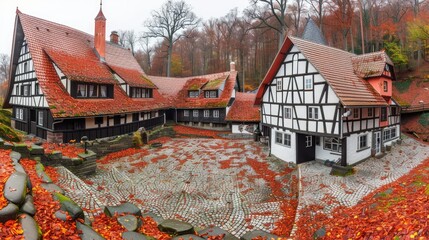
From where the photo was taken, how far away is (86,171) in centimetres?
1266

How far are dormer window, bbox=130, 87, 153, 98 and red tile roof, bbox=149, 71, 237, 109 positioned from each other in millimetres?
5001

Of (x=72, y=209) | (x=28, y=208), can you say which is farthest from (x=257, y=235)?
(x=28, y=208)

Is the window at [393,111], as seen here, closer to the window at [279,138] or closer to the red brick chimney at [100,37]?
the window at [279,138]

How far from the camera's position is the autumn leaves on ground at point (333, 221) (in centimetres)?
518

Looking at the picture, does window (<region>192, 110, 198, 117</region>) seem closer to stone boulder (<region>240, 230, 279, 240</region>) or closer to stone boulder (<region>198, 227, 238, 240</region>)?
stone boulder (<region>198, 227, 238, 240</region>)

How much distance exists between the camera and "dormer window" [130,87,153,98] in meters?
24.4

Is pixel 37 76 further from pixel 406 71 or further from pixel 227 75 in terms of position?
pixel 406 71

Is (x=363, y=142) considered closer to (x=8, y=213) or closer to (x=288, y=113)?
(x=288, y=113)

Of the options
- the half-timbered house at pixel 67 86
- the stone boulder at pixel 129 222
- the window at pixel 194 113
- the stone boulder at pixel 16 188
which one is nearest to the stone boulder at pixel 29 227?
the stone boulder at pixel 16 188

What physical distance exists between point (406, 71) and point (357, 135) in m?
27.4

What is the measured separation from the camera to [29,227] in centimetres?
457

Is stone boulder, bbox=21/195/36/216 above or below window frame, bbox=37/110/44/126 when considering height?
below

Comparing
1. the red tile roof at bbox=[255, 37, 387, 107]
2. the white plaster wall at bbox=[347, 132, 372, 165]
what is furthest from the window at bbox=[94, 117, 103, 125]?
the white plaster wall at bbox=[347, 132, 372, 165]

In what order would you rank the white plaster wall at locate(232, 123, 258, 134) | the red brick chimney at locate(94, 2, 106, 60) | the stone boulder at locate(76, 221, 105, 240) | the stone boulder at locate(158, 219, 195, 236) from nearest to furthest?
1. the stone boulder at locate(76, 221, 105, 240)
2. the stone boulder at locate(158, 219, 195, 236)
3. the red brick chimney at locate(94, 2, 106, 60)
4. the white plaster wall at locate(232, 123, 258, 134)
